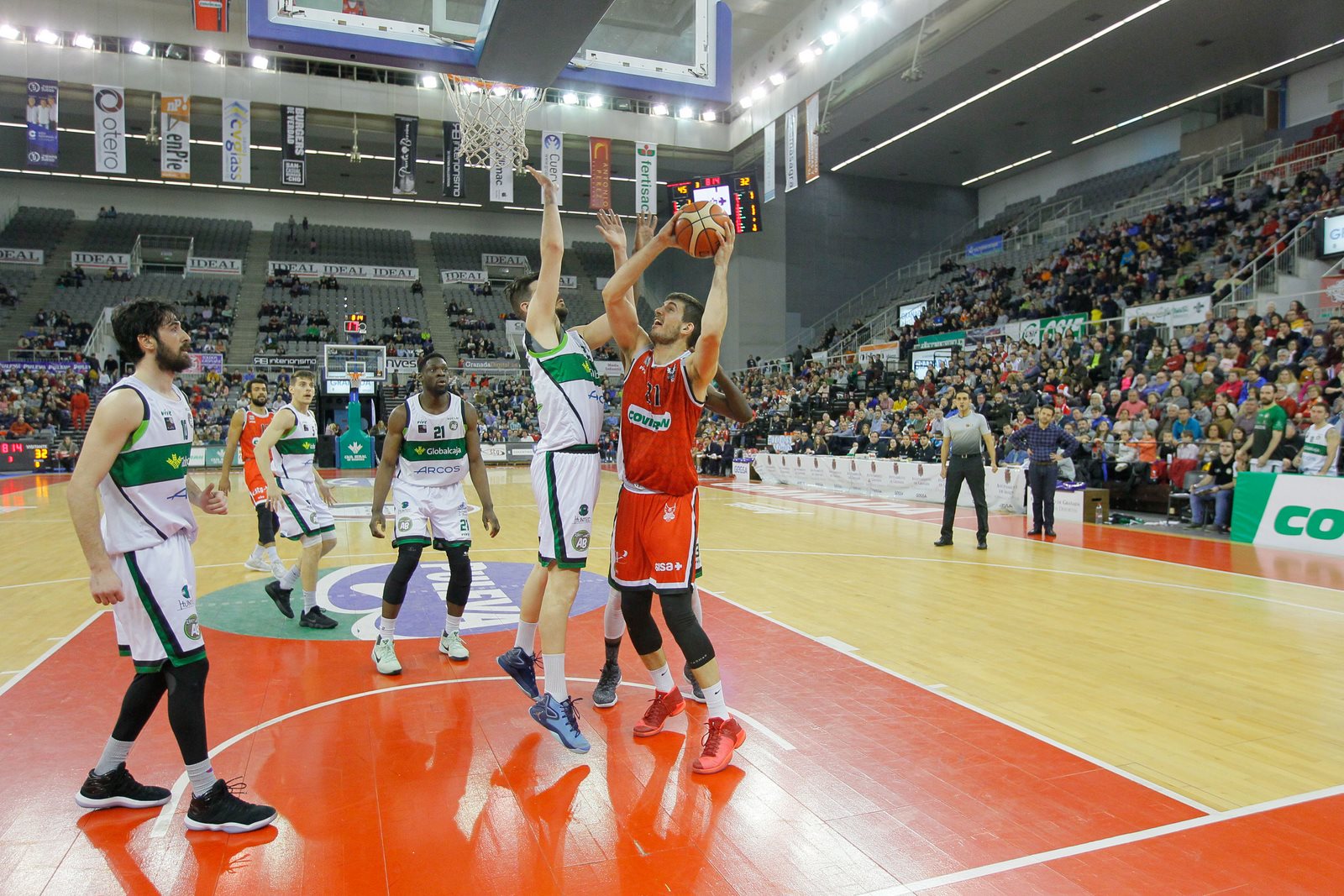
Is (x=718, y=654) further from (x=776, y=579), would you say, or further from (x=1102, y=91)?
(x=1102, y=91)

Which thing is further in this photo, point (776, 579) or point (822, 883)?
point (776, 579)

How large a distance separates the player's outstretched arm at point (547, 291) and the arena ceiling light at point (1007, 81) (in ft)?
62.4

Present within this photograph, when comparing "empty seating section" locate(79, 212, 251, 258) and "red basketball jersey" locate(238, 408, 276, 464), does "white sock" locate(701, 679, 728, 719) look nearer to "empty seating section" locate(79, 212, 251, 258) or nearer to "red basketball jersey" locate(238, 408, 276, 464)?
"red basketball jersey" locate(238, 408, 276, 464)

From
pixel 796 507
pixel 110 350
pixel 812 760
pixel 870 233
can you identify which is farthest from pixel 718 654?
pixel 110 350

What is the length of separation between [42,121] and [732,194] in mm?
17718

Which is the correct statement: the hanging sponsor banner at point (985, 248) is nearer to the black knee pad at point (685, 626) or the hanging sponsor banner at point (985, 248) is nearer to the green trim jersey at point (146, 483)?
the black knee pad at point (685, 626)

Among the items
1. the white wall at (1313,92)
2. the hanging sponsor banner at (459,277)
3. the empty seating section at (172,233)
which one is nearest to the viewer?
the white wall at (1313,92)

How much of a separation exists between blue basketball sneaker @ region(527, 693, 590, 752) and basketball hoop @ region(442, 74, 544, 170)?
10.00 metres

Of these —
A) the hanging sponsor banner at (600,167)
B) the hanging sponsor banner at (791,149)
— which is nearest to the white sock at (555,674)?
the hanging sponsor banner at (791,149)

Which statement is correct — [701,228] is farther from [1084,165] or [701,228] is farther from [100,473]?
[1084,165]

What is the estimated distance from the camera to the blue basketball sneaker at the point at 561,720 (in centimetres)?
361

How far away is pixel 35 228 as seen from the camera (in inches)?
1323

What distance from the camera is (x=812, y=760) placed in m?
3.61

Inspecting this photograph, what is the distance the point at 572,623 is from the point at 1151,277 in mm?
18219
